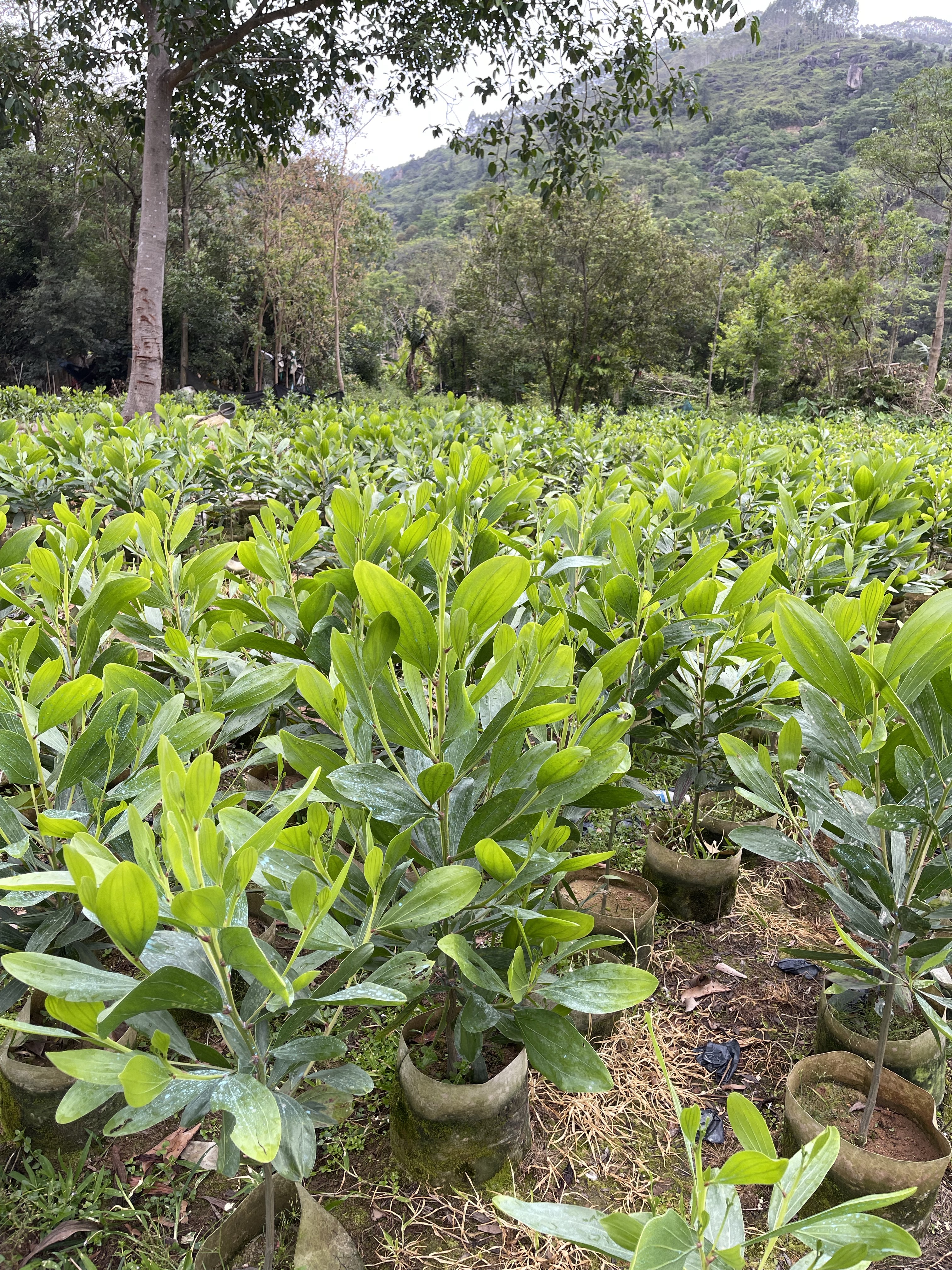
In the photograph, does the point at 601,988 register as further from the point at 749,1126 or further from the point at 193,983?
the point at 193,983

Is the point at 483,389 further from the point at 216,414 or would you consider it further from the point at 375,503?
the point at 375,503

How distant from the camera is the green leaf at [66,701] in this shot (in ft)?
3.34

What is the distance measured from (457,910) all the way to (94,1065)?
0.37m

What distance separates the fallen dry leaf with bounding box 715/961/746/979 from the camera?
1.94 metres

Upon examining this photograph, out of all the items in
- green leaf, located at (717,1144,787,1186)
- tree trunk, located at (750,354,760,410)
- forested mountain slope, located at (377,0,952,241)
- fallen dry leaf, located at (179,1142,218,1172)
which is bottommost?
fallen dry leaf, located at (179,1142,218,1172)

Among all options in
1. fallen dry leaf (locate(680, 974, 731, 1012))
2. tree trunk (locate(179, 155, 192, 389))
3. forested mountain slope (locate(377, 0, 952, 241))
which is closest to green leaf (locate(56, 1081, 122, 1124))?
fallen dry leaf (locate(680, 974, 731, 1012))

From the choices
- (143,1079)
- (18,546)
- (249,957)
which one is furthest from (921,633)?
(18,546)

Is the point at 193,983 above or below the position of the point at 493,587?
below

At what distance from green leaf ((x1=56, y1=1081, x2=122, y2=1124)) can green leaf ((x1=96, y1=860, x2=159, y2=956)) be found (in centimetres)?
17

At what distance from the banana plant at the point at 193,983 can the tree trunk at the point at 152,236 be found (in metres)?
7.31

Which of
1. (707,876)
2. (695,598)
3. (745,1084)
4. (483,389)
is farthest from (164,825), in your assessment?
(483,389)

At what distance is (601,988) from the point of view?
0.97 m

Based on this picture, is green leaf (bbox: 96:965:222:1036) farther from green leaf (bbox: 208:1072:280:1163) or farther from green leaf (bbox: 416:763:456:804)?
green leaf (bbox: 416:763:456:804)

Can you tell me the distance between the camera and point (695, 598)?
160 cm
